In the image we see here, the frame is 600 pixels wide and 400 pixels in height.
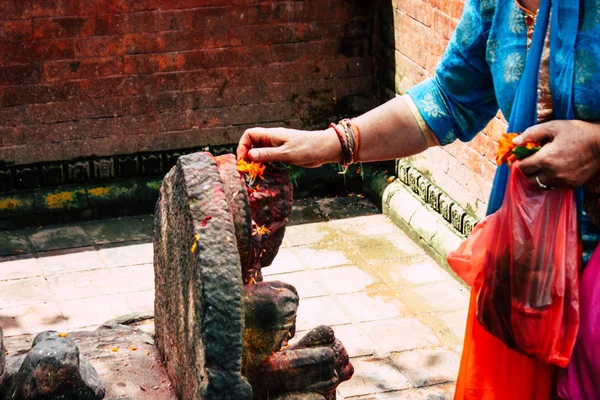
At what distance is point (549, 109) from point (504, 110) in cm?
23

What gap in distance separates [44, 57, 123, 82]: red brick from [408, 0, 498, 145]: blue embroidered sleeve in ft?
13.0

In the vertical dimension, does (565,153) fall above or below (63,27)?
above

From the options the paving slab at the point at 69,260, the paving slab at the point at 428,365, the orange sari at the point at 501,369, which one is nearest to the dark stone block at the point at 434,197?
the paving slab at the point at 428,365

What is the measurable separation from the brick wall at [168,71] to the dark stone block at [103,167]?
0.06m

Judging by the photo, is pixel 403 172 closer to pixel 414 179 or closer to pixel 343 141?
pixel 414 179

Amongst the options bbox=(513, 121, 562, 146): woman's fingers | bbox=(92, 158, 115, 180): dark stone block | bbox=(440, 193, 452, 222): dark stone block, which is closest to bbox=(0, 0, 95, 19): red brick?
bbox=(92, 158, 115, 180): dark stone block

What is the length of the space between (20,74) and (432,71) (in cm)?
273

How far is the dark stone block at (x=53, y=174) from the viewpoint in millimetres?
6648

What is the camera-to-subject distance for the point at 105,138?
6.74 m

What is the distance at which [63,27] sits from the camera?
6391 mm

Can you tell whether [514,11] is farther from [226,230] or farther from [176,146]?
[176,146]

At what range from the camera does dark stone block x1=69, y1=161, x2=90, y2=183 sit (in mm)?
6699

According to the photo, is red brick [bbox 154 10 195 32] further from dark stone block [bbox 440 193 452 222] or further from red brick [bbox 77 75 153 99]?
dark stone block [bbox 440 193 452 222]

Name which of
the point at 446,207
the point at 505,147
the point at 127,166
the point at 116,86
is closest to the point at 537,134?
the point at 505,147
